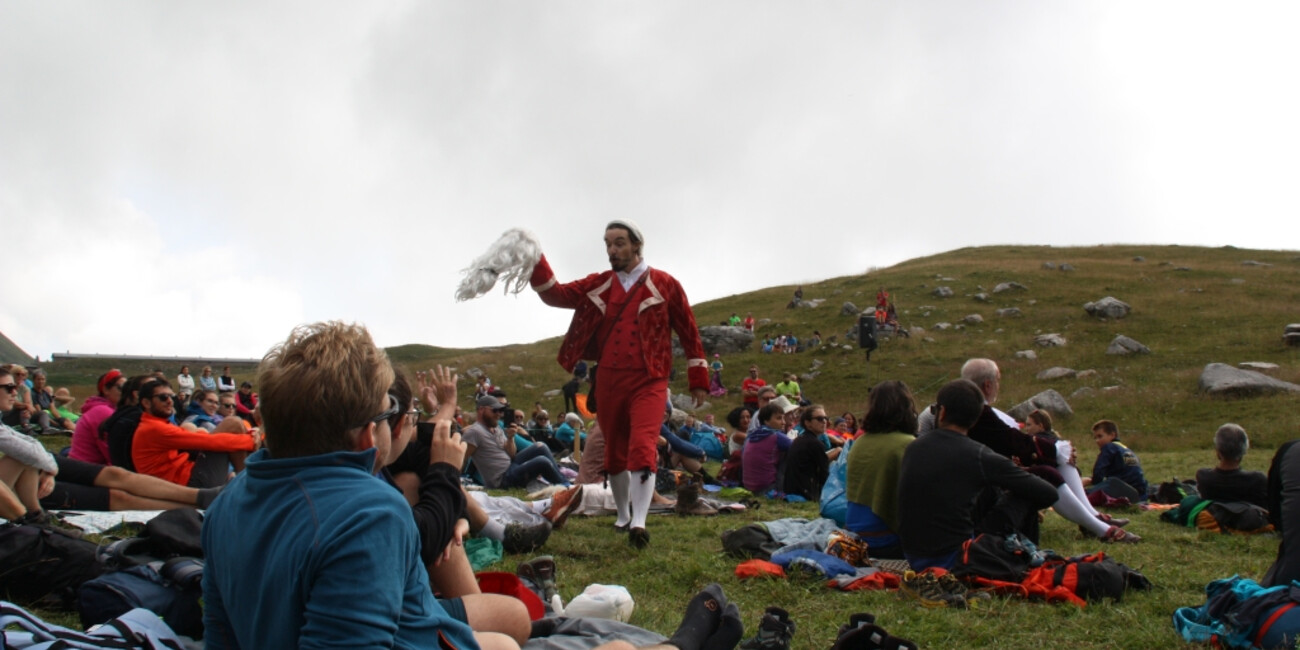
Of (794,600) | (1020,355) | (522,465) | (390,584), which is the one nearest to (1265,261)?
(1020,355)

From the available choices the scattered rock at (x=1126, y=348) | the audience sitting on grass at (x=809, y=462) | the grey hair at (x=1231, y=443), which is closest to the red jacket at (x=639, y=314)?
the audience sitting on grass at (x=809, y=462)

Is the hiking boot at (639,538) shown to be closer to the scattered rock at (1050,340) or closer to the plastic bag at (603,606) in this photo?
the plastic bag at (603,606)

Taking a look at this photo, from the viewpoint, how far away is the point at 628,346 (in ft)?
21.6

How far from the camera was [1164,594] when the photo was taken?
4.46 m

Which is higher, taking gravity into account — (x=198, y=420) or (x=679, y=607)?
(x=198, y=420)

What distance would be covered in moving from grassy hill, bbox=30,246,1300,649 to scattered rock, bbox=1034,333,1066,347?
34 cm

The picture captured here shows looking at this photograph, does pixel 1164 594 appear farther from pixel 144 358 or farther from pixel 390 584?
pixel 144 358

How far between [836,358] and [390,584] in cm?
3101

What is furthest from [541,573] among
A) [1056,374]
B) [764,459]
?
[1056,374]

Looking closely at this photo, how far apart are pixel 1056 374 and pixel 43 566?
27.0 meters

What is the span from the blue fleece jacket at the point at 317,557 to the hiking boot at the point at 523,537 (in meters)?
3.83

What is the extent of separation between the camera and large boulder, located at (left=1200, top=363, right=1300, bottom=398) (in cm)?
2128

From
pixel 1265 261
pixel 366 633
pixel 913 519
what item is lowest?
pixel 913 519

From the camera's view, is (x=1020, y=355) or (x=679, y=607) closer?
(x=679, y=607)
